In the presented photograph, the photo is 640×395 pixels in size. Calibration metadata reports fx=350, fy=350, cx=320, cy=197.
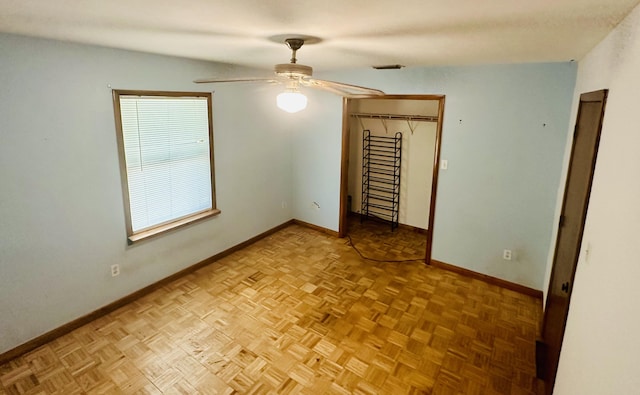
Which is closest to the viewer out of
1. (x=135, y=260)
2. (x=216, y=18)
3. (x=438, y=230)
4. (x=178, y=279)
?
(x=216, y=18)

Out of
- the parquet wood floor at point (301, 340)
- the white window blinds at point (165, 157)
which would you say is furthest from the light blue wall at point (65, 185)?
the parquet wood floor at point (301, 340)

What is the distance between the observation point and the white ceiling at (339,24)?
1.39 m

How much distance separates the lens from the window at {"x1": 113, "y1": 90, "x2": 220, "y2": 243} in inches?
122

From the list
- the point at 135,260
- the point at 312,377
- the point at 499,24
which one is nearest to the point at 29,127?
the point at 135,260

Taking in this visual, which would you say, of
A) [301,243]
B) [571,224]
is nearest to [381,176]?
[301,243]

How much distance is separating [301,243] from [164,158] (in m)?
2.08

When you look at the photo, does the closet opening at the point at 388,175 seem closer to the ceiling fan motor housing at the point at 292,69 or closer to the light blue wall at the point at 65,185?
the light blue wall at the point at 65,185

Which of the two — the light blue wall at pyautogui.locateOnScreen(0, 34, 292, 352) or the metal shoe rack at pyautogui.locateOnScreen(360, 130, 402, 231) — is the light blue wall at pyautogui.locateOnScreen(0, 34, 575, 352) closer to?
the light blue wall at pyautogui.locateOnScreen(0, 34, 292, 352)

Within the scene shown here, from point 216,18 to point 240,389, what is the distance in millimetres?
2255

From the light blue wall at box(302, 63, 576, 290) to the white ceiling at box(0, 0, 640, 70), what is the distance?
0.61 meters

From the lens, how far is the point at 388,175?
214 inches

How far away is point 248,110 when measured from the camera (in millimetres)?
4246

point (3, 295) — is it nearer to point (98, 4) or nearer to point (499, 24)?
point (98, 4)

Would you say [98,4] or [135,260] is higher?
[98,4]
